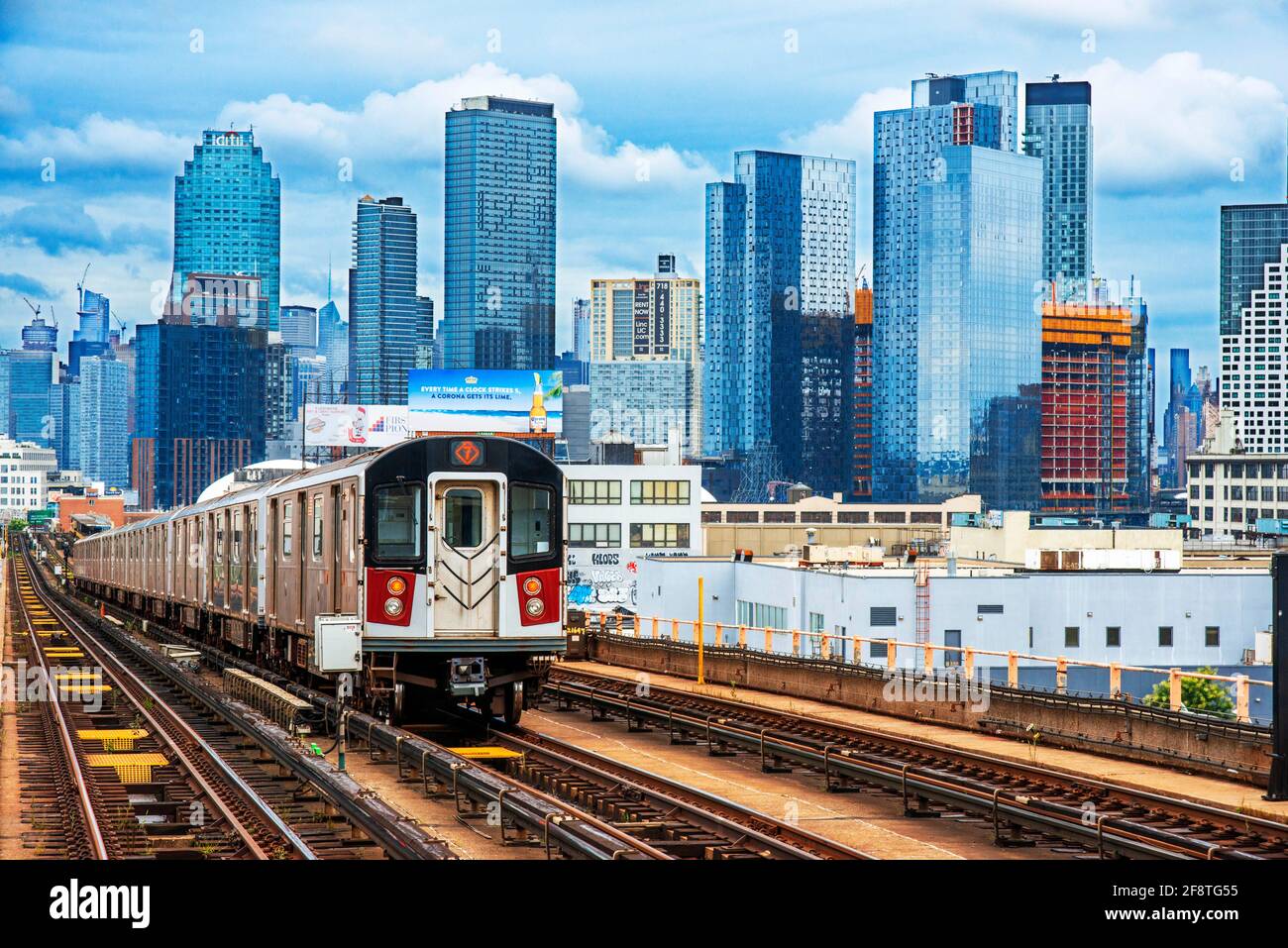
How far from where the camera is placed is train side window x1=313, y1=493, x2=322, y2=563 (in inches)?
810

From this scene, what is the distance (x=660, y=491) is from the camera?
101562 mm

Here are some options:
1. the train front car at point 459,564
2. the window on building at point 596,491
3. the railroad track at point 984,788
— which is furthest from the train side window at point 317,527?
the window on building at point 596,491

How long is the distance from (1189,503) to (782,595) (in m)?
121

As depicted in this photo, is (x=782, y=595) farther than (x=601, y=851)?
Yes

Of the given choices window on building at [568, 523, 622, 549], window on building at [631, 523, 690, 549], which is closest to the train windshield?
window on building at [568, 523, 622, 549]

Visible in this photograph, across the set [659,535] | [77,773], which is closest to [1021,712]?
[77,773]

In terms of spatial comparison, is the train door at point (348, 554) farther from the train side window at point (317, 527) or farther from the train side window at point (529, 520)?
the train side window at point (529, 520)

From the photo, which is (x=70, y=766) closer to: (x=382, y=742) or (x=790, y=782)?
(x=382, y=742)

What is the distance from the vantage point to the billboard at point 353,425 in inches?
4845

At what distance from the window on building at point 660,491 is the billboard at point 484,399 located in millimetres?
24249

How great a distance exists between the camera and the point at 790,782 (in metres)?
17.1

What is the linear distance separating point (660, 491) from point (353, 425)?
3324 centimetres

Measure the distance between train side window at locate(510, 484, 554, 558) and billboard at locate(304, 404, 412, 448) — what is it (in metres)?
105
